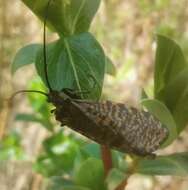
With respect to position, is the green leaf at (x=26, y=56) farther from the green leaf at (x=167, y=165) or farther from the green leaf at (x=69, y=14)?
the green leaf at (x=167, y=165)

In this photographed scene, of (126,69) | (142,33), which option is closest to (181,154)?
(126,69)

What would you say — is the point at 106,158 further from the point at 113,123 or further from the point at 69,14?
the point at 69,14

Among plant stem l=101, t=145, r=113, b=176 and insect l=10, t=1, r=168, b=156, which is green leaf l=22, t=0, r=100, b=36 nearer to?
insect l=10, t=1, r=168, b=156

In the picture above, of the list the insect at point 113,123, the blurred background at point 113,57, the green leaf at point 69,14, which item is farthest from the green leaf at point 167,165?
the blurred background at point 113,57

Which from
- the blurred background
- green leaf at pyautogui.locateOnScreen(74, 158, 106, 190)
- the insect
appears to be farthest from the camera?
the blurred background

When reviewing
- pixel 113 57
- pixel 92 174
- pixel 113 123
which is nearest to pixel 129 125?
pixel 113 123

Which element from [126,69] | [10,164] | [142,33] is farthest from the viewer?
[142,33]

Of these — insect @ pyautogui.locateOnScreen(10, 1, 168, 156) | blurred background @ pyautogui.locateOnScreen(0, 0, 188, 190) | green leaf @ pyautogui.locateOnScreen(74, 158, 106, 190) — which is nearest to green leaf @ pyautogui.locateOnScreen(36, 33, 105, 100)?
insect @ pyautogui.locateOnScreen(10, 1, 168, 156)

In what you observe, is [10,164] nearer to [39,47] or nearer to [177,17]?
[177,17]
